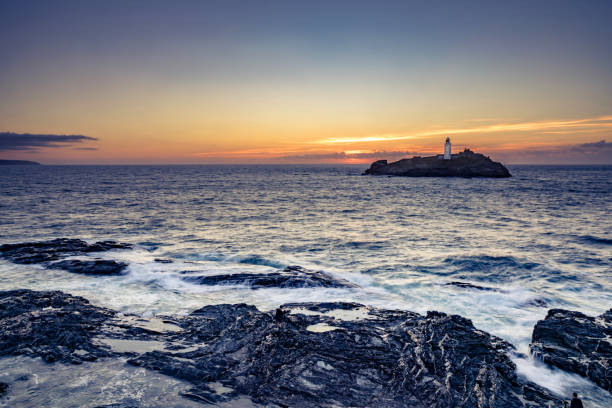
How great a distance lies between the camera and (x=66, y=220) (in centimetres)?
2784

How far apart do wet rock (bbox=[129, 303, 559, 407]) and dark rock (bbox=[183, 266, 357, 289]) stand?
11.4ft

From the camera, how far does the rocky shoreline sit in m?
5.96

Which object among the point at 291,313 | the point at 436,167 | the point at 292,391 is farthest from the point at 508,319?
the point at 436,167

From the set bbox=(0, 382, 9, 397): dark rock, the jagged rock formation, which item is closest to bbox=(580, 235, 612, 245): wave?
the jagged rock formation

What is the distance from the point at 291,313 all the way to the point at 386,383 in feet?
12.2

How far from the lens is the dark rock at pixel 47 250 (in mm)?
15359

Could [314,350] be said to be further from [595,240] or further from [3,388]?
[595,240]

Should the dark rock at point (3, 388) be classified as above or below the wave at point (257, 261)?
above

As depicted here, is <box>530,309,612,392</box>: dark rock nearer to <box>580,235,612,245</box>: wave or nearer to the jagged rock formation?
the jagged rock formation

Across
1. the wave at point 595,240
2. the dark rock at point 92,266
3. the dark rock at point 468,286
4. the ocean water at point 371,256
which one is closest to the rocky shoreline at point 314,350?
the ocean water at point 371,256

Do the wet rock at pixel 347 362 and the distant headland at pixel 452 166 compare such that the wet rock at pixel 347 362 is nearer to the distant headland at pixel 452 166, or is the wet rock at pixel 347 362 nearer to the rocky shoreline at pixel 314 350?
the rocky shoreline at pixel 314 350

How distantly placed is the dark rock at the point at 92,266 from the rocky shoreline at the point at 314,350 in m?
3.53

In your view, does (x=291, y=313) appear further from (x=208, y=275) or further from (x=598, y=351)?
(x=598, y=351)

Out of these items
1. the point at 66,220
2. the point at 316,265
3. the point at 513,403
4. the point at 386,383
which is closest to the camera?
the point at 513,403
